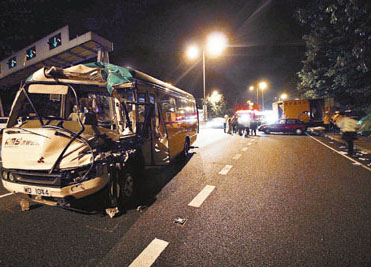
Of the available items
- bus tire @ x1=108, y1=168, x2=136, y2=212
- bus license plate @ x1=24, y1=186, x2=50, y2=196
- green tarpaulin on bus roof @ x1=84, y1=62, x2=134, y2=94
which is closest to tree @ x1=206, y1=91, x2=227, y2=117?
green tarpaulin on bus roof @ x1=84, y1=62, x2=134, y2=94

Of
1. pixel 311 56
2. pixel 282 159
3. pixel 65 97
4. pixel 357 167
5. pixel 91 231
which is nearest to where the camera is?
pixel 91 231

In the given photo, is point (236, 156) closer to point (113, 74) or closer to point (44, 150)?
point (113, 74)

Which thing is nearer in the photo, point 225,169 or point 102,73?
point 102,73

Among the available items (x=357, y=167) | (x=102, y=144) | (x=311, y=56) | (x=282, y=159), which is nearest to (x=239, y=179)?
(x=282, y=159)

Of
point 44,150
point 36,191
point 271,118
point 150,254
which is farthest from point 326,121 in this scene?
point 36,191

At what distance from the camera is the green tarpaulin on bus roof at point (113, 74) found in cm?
385

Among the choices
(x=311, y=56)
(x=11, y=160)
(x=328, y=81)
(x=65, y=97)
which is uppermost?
(x=311, y=56)

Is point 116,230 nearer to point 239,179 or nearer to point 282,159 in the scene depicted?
point 239,179

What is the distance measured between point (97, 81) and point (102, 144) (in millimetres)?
1396

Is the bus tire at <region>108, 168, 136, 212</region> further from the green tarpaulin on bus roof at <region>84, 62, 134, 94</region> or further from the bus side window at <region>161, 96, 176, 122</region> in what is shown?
the bus side window at <region>161, 96, 176, 122</region>

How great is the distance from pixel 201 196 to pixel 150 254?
1.94 meters

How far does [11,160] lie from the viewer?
3240 millimetres

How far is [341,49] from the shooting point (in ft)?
44.1

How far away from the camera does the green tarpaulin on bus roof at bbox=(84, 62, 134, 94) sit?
3.85 metres
